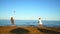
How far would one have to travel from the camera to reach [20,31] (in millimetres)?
9281

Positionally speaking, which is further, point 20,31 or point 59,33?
point 20,31

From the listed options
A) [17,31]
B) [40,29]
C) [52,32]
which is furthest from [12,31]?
[52,32]

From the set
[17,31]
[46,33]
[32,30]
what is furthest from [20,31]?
[46,33]

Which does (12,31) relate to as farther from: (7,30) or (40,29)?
(40,29)

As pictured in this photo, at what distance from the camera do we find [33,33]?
28.5ft

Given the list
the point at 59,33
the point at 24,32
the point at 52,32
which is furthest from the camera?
the point at 24,32

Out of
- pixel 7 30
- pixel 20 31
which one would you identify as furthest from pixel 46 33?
pixel 7 30

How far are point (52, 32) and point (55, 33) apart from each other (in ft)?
1.12

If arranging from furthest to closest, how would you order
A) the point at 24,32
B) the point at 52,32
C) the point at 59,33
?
the point at 24,32 < the point at 52,32 < the point at 59,33

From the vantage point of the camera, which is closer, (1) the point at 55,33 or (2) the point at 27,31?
(1) the point at 55,33

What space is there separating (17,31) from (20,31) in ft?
0.62

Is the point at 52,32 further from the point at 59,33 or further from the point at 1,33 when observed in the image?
the point at 1,33

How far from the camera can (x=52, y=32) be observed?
8.41 metres

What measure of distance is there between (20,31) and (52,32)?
81.4 inches
